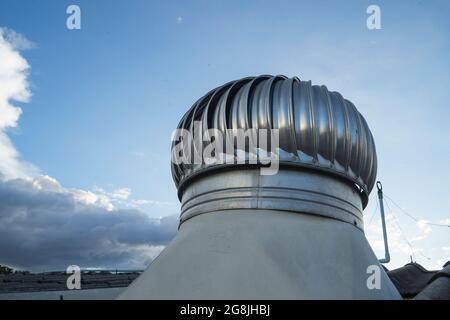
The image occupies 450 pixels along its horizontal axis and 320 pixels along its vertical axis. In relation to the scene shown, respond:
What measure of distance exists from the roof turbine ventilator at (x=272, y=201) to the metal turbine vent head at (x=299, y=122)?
0.06ft

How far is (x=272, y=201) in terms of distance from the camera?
5969 mm

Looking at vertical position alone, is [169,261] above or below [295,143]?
below

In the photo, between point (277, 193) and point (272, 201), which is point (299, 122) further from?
point (272, 201)

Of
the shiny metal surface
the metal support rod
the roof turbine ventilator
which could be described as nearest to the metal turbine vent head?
the roof turbine ventilator

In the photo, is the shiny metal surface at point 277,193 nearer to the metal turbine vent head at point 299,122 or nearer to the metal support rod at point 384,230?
the metal turbine vent head at point 299,122

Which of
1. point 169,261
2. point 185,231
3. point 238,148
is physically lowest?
point 169,261

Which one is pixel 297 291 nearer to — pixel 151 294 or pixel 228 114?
pixel 151 294

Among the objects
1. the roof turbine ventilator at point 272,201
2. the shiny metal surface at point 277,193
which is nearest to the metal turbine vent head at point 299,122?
the roof turbine ventilator at point 272,201

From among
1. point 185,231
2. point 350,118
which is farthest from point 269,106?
point 185,231

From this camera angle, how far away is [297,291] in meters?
4.87

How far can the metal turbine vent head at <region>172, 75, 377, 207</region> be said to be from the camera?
6078 mm

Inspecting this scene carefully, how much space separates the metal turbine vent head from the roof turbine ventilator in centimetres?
2
